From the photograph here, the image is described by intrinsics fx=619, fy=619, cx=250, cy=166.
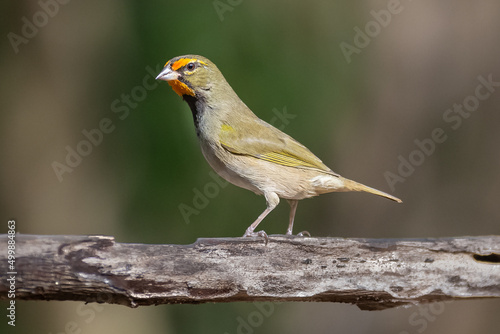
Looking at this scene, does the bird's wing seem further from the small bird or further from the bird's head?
the bird's head

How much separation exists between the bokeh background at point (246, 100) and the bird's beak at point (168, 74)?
2.69m

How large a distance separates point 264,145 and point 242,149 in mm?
253

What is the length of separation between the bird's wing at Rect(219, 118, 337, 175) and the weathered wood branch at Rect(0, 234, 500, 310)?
1014 mm

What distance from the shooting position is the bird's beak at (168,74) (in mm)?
5145

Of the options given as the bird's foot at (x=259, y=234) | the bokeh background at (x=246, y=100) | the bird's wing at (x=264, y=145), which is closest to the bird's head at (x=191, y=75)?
the bird's wing at (x=264, y=145)

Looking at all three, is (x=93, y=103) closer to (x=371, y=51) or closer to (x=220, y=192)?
(x=220, y=192)

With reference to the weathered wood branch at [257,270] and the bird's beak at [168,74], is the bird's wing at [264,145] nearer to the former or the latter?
the bird's beak at [168,74]

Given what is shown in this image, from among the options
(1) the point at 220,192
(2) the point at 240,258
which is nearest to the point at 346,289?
(2) the point at 240,258

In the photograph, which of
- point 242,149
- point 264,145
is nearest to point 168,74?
point 242,149

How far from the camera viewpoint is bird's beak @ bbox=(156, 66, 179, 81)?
514 centimetres

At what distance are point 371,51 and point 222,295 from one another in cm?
579

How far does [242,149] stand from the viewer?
5.38m

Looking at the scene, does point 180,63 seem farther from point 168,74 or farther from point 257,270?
point 257,270

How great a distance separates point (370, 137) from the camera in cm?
925
